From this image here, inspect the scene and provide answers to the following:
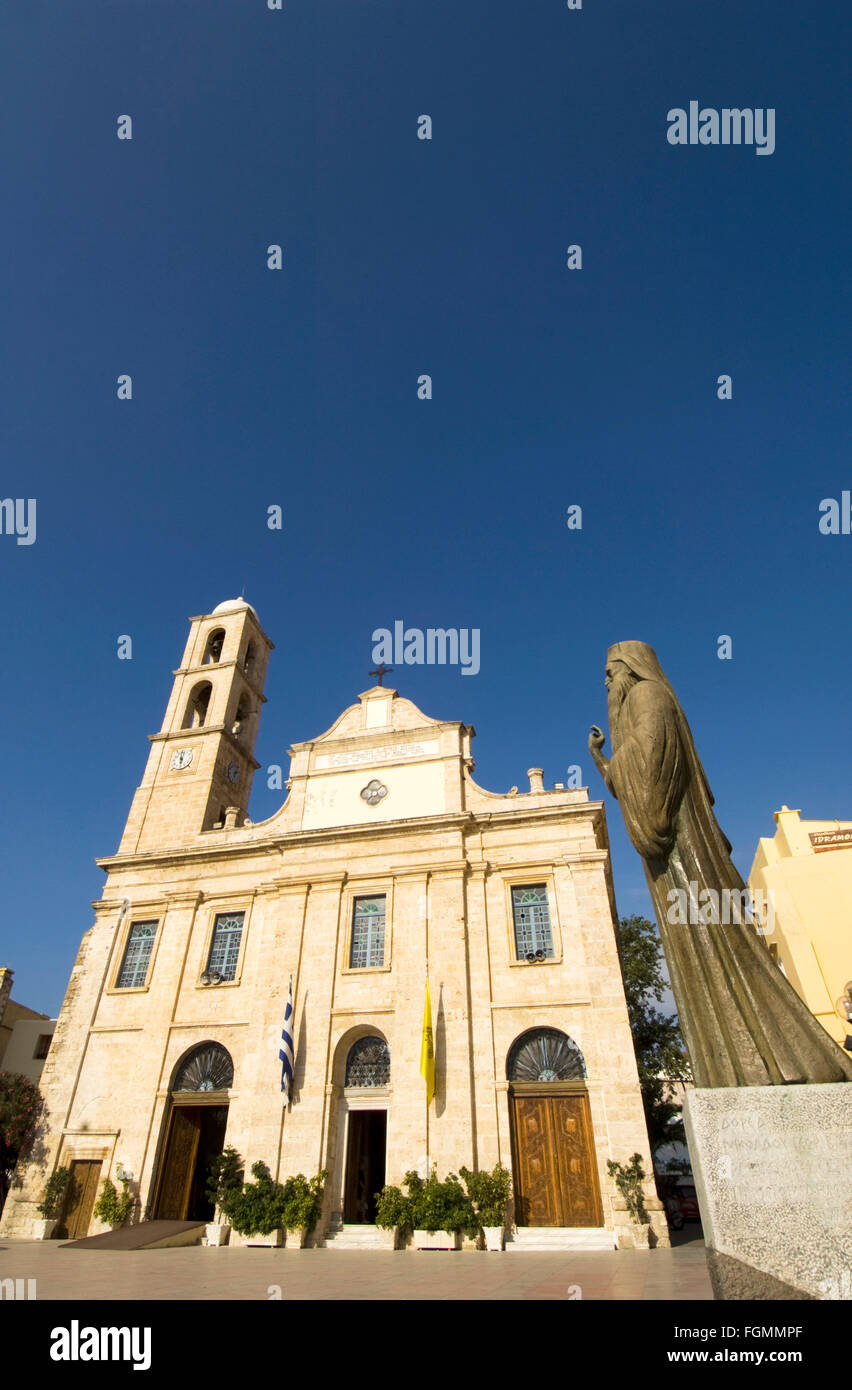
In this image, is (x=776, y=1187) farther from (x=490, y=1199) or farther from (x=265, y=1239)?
(x=265, y=1239)

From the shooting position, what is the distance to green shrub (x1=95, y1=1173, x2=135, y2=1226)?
14.8 m

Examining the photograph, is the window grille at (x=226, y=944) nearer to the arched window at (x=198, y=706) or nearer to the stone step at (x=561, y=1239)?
the arched window at (x=198, y=706)

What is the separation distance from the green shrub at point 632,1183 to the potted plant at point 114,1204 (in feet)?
32.9

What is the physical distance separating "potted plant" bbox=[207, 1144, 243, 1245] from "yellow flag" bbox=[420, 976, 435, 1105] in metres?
4.22

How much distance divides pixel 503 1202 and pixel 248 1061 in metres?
6.30

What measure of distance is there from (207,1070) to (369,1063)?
13.1ft

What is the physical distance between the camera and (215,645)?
26047mm

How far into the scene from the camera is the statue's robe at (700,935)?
3.83 metres

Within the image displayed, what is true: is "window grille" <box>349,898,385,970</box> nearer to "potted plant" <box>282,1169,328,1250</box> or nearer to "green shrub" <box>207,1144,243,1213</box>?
"potted plant" <box>282,1169,328,1250</box>

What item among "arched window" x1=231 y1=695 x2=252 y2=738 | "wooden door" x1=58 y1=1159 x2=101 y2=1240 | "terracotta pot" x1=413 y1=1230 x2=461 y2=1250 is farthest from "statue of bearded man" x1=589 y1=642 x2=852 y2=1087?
"arched window" x1=231 y1=695 x2=252 y2=738

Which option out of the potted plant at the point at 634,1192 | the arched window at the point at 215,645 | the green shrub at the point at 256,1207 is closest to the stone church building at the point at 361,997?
the potted plant at the point at 634,1192
